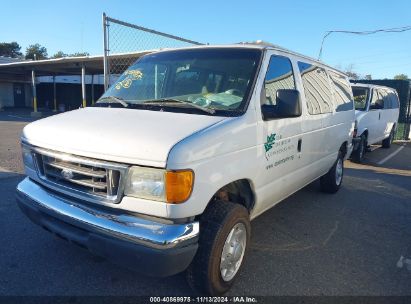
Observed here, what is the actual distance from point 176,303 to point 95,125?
1597 millimetres

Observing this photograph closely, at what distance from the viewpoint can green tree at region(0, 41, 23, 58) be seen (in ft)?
240

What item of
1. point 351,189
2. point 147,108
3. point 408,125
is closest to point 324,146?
point 351,189

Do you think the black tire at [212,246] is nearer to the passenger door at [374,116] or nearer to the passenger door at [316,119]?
the passenger door at [316,119]

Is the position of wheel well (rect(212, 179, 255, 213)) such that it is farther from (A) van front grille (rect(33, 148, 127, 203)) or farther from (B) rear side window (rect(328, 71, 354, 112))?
(B) rear side window (rect(328, 71, 354, 112))

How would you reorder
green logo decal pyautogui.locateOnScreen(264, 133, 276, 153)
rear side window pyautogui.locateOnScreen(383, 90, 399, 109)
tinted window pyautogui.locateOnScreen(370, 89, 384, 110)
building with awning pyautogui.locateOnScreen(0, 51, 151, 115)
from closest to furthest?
green logo decal pyautogui.locateOnScreen(264, 133, 276, 153), tinted window pyautogui.locateOnScreen(370, 89, 384, 110), rear side window pyautogui.locateOnScreen(383, 90, 399, 109), building with awning pyautogui.locateOnScreen(0, 51, 151, 115)

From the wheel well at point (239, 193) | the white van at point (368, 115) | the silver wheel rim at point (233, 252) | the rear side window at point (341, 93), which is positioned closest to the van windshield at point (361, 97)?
the white van at point (368, 115)

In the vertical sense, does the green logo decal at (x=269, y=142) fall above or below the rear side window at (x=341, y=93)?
below

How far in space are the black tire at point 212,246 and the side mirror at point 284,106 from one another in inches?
38.1

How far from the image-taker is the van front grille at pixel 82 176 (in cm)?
252

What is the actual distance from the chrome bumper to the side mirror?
1.33 meters

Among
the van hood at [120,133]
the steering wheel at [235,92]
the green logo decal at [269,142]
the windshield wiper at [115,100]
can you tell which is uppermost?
the steering wheel at [235,92]

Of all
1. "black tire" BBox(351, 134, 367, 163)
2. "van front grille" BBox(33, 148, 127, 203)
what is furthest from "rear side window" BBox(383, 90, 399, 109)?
"van front grille" BBox(33, 148, 127, 203)

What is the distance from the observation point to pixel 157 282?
10.2 ft

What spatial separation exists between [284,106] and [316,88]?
168 centimetres
